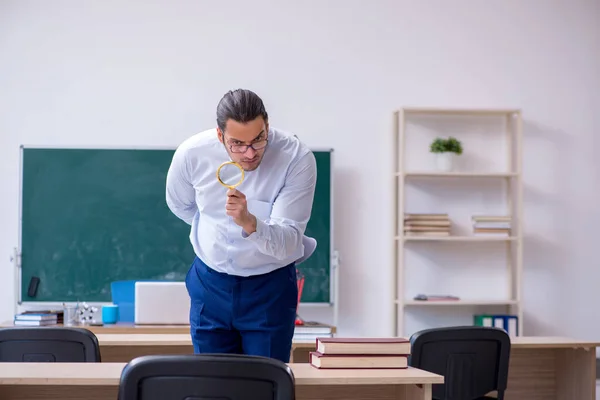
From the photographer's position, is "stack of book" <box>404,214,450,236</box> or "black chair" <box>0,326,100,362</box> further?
"stack of book" <box>404,214,450,236</box>

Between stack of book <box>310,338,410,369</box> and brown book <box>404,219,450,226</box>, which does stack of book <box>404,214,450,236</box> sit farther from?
stack of book <box>310,338,410,369</box>

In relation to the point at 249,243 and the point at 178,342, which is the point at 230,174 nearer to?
the point at 249,243

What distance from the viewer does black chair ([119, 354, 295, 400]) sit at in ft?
6.06

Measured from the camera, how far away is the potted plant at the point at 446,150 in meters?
5.48

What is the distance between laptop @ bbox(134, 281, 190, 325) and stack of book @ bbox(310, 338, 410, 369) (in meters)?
2.14

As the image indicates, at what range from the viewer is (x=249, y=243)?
7.79 feet

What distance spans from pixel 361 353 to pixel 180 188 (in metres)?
0.81

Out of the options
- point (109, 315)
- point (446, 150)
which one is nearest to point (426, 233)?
point (446, 150)

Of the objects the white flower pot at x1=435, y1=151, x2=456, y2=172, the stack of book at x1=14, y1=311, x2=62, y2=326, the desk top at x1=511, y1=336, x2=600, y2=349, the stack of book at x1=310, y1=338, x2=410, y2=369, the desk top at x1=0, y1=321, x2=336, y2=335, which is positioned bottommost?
the desk top at x1=0, y1=321, x2=336, y2=335

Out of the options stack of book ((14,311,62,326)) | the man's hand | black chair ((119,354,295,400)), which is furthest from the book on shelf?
black chair ((119,354,295,400))

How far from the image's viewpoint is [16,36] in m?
5.46

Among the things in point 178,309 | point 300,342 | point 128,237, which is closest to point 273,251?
point 300,342

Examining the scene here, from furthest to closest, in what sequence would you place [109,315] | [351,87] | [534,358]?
[351,87], [109,315], [534,358]

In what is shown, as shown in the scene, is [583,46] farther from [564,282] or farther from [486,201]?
[564,282]
